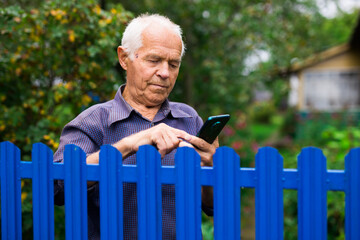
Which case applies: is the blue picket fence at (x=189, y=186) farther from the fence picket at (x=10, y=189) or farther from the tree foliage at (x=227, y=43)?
the tree foliage at (x=227, y=43)

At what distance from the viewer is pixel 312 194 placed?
1496 mm

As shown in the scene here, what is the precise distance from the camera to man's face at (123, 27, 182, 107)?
175 cm

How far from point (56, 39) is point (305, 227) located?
2584 mm

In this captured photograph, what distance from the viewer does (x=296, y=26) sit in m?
8.56

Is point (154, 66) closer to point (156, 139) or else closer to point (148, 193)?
point (156, 139)

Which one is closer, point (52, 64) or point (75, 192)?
point (75, 192)

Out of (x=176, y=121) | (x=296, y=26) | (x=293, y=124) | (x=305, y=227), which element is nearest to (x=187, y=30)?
(x=296, y=26)

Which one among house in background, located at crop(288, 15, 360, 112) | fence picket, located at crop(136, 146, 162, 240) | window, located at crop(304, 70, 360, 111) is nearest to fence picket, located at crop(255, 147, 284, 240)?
fence picket, located at crop(136, 146, 162, 240)

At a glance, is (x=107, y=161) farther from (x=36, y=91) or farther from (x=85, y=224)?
(x=36, y=91)

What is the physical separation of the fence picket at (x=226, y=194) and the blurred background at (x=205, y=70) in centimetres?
163

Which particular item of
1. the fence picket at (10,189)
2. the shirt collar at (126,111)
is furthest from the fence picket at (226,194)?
the fence picket at (10,189)

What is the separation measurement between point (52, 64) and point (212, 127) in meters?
2.20

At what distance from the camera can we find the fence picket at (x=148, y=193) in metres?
1.62

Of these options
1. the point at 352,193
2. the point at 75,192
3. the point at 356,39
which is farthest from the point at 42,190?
the point at 356,39
